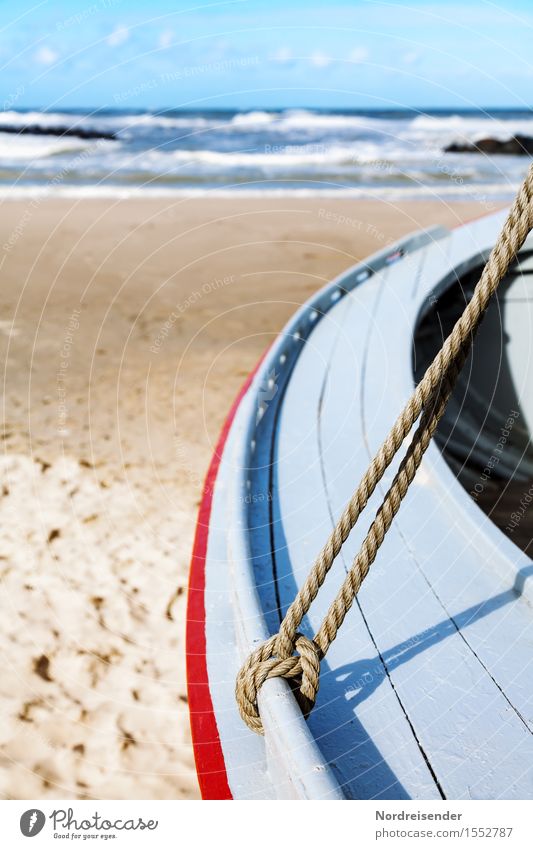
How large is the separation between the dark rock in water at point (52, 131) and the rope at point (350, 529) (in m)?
21.1

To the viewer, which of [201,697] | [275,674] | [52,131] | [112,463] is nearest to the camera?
[275,674]

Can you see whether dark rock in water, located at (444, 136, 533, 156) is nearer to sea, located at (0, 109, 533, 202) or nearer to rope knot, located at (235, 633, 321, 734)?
sea, located at (0, 109, 533, 202)

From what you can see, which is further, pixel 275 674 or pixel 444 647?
pixel 444 647

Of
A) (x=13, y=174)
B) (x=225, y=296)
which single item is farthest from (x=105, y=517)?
(x=13, y=174)

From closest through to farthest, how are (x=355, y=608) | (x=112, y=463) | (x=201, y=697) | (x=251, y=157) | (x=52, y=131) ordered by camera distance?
(x=201, y=697) → (x=355, y=608) → (x=112, y=463) → (x=251, y=157) → (x=52, y=131)

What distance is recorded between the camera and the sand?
2.40 meters

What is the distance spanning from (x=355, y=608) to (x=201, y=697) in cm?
44

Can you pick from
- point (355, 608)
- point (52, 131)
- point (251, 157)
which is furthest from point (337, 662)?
point (52, 131)

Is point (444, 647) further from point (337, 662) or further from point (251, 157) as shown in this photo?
point (251, 157)

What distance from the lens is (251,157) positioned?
58.9ft

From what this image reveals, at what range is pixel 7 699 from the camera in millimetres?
2512

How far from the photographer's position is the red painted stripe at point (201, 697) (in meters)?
1.46

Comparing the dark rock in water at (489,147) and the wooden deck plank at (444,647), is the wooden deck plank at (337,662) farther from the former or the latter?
the dark rock in water at (489,147)

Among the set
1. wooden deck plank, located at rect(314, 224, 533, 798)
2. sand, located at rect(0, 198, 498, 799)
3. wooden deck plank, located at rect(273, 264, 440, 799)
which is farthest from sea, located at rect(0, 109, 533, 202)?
wooden deck plank, located at rect(314, 224, 533, 798)
